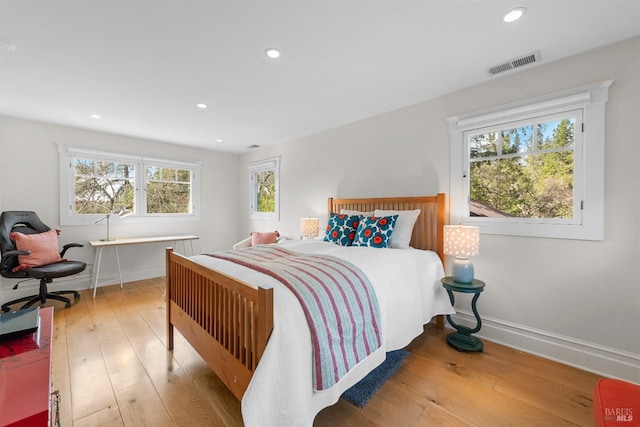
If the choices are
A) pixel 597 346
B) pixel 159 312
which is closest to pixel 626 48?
pixel 597 346

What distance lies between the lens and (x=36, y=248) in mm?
3078

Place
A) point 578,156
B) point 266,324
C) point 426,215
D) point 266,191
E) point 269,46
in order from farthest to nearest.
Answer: point 266,191 < point 426,215 < point 578,156 < point 269,46 < point 266,324

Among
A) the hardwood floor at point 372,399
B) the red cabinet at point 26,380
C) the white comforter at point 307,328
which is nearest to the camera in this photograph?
the red cabinet at point 26,380

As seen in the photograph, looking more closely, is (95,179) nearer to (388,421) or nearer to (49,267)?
(49,267)

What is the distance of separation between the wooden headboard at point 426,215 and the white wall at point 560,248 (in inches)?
5.1

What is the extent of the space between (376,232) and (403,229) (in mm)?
281

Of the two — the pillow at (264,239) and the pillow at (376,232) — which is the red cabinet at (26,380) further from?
the pillow at (264,239)

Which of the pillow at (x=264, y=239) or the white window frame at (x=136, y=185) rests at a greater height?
the white window frame at (x=136, y=185)

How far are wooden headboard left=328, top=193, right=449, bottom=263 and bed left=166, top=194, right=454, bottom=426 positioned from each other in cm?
2

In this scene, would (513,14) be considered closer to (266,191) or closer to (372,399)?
(372,399)

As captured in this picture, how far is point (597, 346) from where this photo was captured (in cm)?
195

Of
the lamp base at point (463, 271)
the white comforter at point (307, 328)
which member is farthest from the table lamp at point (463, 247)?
the white comforter at point (307, 328)

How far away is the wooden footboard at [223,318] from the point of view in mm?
1239

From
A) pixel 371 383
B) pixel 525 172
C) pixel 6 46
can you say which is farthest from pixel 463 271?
pixel 6 46
